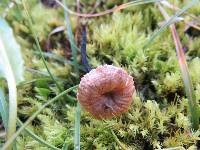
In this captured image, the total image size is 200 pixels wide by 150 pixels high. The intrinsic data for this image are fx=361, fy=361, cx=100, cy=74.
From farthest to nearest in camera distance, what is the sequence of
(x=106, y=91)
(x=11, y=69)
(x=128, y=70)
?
(x=128, y=70)
(x=106, y=91)
(x=11, y=69)

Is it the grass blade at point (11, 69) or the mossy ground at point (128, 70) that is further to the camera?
the mossy ground at point (128, 70)

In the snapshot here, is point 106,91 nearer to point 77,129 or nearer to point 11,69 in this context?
point 77,129

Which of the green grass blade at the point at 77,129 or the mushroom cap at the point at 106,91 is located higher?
the mushroom cap at the point at 106,91

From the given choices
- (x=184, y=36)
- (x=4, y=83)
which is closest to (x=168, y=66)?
(x=184, y=36)

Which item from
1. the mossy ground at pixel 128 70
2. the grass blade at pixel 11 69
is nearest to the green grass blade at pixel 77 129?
the mossy ground at pixel 128 70

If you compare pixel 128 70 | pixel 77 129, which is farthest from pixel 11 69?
pixel 128 70

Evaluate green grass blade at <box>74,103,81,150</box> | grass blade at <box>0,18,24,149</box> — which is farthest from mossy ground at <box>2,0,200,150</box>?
grass blade at <box>0,18,24,149</box>

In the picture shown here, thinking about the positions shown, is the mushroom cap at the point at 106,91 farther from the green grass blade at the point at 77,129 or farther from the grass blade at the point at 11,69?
the grass blade at the point at 11,69
